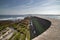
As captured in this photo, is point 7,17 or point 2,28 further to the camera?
point 7,17

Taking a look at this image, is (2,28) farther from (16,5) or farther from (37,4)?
(37,4)

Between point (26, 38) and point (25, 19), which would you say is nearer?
point (26, 38)

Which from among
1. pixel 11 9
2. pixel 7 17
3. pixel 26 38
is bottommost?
pixel 26 38

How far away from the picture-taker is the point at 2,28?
8.95ft

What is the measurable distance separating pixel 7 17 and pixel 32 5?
2.33 ft

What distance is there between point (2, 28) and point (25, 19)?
1206 mm

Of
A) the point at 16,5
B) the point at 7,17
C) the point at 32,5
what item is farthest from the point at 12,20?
the point at 32,5

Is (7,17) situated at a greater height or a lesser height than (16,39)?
greater

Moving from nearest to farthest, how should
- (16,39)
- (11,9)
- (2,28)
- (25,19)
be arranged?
(16,39) < (2,28) < (11,9) < (25,19)

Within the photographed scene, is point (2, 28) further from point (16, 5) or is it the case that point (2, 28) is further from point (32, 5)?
point (32, 5)

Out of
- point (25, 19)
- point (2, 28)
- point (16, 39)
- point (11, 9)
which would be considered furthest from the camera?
point (25, 19)

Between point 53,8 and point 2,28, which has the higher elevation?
point 53,8

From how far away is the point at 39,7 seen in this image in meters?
3.40

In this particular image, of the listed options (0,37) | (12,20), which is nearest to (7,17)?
(12,20)
